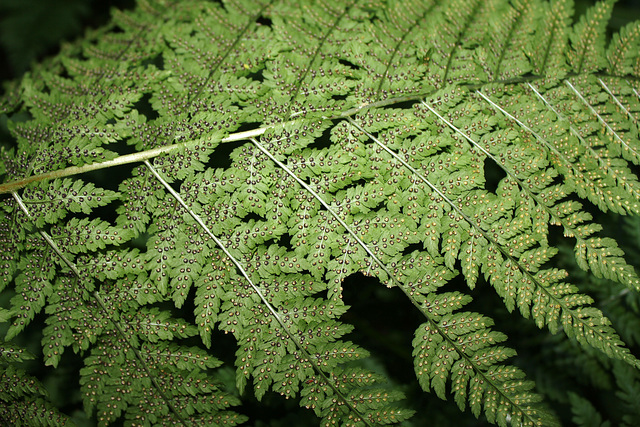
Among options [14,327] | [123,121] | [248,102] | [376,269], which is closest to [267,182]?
[248,102]

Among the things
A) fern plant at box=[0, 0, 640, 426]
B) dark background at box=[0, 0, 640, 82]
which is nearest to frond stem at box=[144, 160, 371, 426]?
fern plant at box=[0, 0, 640, 426]

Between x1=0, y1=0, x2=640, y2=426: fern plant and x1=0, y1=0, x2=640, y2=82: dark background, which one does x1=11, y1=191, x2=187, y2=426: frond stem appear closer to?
x1=0, y1=0, x2=640, y2=426: fern plant

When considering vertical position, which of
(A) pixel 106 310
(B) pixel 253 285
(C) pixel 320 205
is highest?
(C) pixel 320 205

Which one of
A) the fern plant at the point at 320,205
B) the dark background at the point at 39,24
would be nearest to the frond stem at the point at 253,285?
the fern plant at the point at 320,205

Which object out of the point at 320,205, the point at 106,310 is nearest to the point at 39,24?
the point at 106,310

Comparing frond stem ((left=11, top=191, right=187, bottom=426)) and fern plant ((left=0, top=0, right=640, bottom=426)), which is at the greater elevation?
fern plant ((left=0, top=0, right=640, bottom=426))

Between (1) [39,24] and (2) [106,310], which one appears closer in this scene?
(2) [106,310]

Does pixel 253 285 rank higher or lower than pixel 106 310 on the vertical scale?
higher

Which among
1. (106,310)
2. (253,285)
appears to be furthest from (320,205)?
(106,310)

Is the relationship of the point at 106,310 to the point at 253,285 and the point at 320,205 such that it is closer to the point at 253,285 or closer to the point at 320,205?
the point at 253,285
